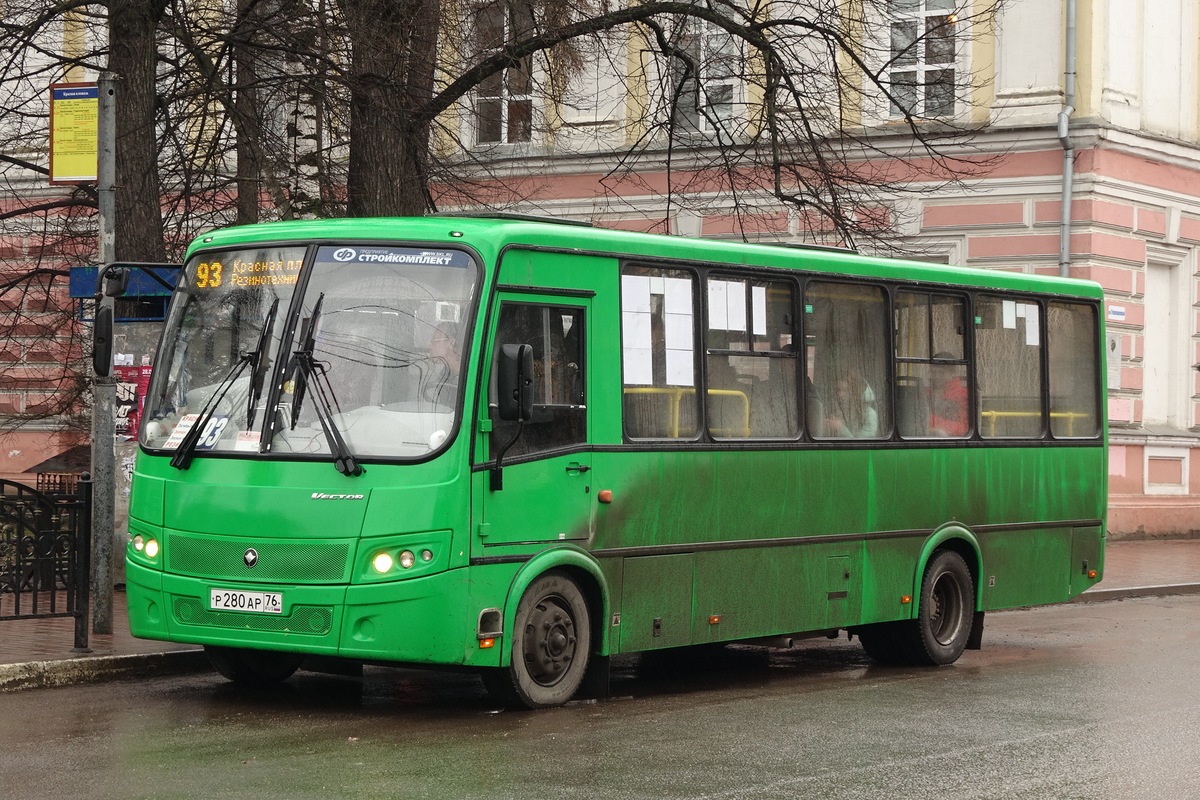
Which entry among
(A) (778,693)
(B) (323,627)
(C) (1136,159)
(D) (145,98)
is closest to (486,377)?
(B) (323,627)

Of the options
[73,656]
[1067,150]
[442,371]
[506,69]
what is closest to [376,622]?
[442,371]

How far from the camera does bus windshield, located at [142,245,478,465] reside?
1010cm

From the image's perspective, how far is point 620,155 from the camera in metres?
29.5

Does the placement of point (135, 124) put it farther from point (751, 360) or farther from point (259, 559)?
point (259, 559)

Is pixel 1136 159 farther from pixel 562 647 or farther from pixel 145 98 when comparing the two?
pixel 562 647

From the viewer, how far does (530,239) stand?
10570 mm

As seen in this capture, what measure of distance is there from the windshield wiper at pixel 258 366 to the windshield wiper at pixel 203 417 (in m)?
0.05

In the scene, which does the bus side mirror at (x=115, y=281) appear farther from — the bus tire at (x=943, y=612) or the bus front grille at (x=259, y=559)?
the bus tire at (x=943, y=612)

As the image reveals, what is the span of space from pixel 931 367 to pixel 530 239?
4.26 metres

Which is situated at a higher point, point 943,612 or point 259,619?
point 259,619

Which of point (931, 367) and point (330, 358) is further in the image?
point (931, 367)

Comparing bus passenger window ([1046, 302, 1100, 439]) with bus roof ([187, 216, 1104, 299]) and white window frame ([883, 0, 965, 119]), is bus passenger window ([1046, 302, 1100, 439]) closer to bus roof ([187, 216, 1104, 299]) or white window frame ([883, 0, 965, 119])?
bus roof ([187, 216, 1104, 299])

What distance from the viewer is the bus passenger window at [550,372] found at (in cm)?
1042

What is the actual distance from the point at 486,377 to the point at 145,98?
7289 millimetres
